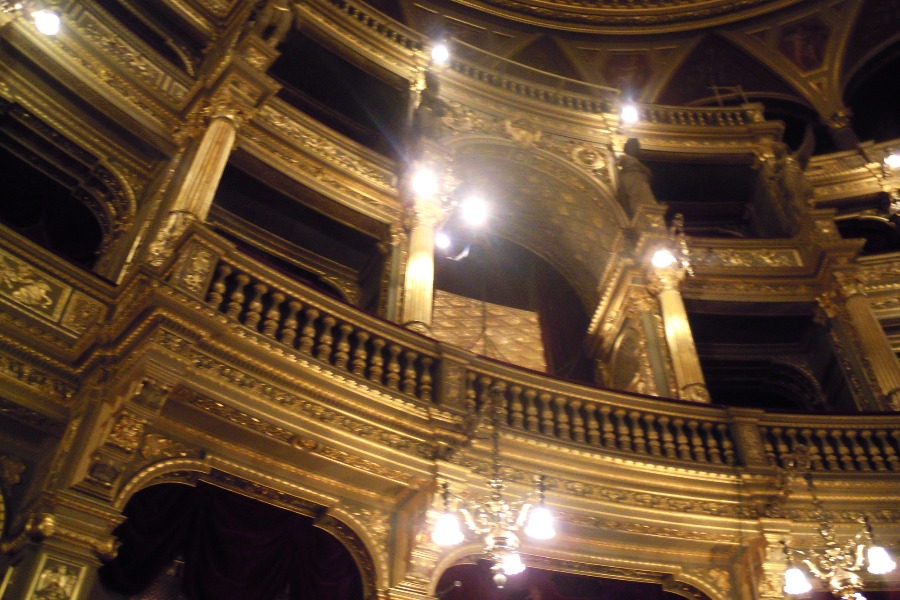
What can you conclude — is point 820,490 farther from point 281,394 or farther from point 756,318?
point 281,394

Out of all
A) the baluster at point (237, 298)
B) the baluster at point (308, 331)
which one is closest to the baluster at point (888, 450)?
the baluster at point (308, 331)

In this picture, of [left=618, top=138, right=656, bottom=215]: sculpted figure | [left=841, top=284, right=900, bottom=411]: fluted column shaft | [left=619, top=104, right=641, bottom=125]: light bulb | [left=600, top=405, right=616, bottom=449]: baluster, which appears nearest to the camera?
[left=600, top=405, right=616, bottom=449]: baluster

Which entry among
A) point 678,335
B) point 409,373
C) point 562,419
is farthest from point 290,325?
point 678,335

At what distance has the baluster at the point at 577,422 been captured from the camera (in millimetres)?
7583

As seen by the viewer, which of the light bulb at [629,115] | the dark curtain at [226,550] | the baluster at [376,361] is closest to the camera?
the dark curtain at [226,550]

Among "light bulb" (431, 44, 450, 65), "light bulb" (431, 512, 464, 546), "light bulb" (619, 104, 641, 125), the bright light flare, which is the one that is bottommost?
"light bulb" (431, 512, 464, 546)

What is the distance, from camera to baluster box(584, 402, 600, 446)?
762 centimetres

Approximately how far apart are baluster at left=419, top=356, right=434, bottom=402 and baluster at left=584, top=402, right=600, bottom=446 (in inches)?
65.2

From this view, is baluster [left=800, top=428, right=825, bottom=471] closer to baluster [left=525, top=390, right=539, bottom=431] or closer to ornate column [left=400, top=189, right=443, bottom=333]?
baluster [left=525, top=390, right=539, bottom=431]

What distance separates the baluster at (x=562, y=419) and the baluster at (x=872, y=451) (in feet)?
10.5

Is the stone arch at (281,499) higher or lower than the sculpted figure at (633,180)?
lower

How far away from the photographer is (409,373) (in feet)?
22.9

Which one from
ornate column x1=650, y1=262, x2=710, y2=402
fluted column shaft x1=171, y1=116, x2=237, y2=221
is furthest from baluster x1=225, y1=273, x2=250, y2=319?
ornate column x1=650, y1=262, x2=710, y2=402

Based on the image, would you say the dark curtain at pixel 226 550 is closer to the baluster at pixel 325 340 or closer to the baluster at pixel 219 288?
the baluster at pixel 325 340
